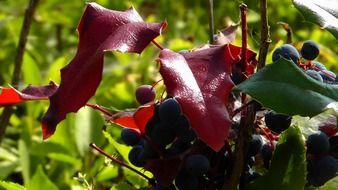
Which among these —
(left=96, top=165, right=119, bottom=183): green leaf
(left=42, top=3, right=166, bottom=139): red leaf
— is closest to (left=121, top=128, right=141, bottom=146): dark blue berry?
(left=42, top=3, right=166, bottom=139): red leaf

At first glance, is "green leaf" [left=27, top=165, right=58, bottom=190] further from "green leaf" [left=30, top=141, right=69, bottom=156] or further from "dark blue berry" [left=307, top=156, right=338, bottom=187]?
"dark blue berry" [left=307, top=156, right=338, bottom=187]

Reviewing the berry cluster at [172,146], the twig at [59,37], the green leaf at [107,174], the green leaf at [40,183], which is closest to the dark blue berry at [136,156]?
the berry cluster at [172,146]

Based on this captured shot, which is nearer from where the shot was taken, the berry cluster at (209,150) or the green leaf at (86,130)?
the berry cluster at (209,150)

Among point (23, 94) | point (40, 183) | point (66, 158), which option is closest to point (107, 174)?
point (66, 158)

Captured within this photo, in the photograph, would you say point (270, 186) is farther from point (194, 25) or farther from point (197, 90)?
point (194, 25)

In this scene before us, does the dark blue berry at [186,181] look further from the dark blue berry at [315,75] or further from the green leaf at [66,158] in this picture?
the green leaf at [66,158]

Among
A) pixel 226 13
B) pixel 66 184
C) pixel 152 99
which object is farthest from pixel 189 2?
pixel 152 99

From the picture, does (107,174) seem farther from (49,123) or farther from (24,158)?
(49,123)
